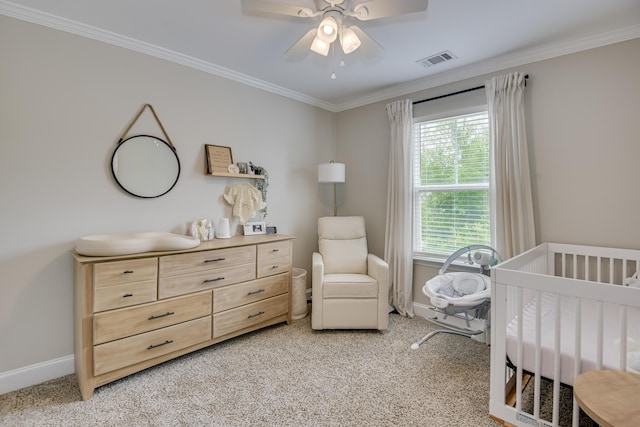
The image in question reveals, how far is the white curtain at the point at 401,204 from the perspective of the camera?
10.8 feet

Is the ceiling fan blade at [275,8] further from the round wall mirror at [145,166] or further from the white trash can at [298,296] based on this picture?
the white trash can at [298,296]

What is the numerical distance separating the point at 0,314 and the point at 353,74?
3347 mm

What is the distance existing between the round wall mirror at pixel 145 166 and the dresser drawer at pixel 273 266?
1064mm

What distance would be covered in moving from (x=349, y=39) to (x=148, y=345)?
243 centimetres

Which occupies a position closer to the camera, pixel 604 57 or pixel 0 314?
pixel 0 314

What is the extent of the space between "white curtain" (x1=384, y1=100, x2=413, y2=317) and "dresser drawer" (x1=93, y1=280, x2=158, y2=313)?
2357 mm

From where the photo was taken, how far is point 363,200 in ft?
12.6

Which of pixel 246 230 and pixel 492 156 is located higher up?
pixel 492 156

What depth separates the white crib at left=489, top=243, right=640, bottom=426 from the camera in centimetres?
136

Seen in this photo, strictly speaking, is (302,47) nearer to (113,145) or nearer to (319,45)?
(319,45)

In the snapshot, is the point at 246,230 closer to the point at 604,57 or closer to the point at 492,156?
the point at 492,156

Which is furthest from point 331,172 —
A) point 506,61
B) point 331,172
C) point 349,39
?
point 506,61

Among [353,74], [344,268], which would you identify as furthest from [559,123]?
[344,268]

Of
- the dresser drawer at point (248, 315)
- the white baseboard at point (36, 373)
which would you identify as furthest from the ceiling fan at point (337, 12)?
the white baseboard at point (36, 373)
